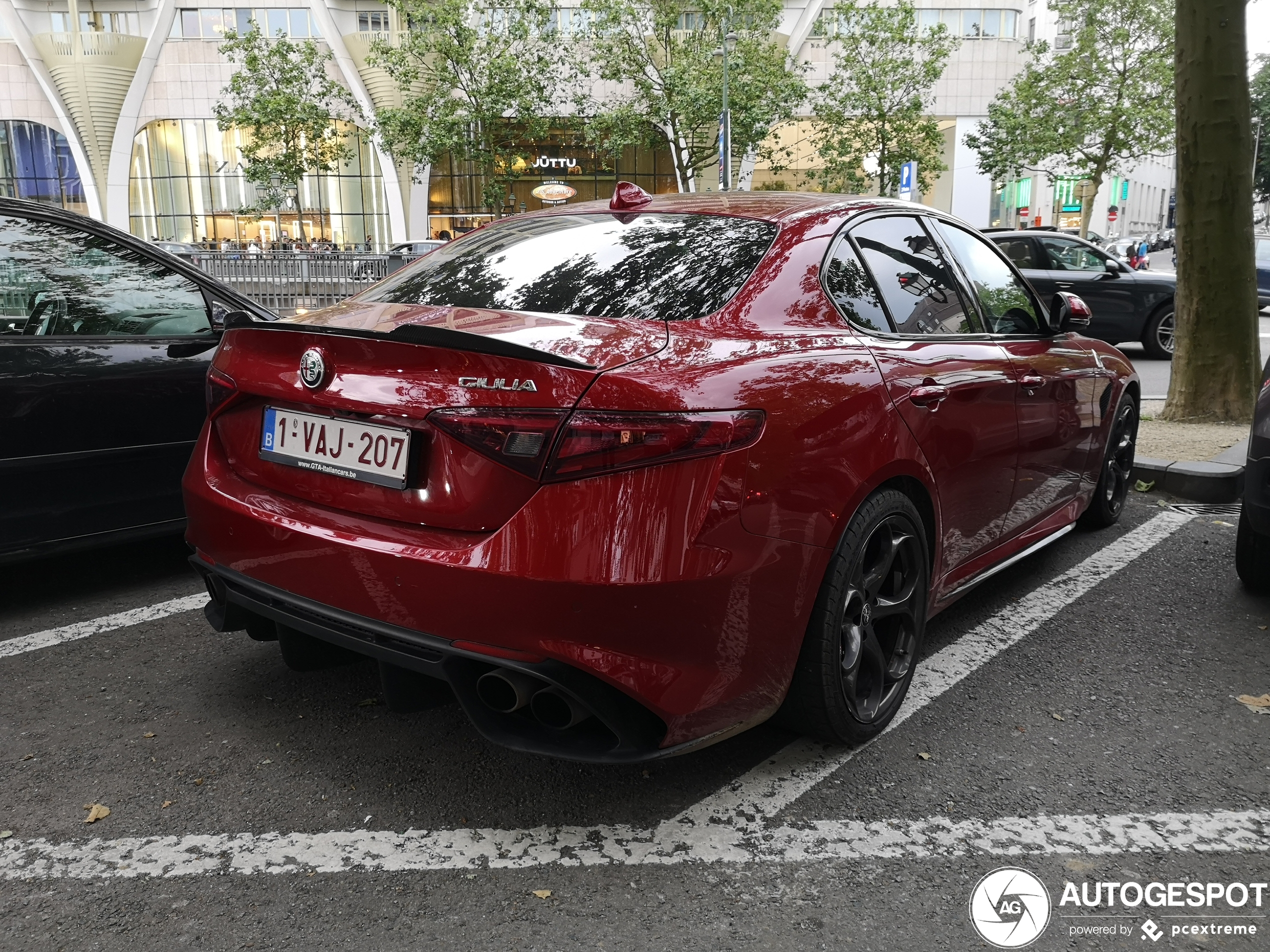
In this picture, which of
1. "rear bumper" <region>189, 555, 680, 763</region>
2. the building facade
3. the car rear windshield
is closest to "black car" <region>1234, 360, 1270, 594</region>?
the car rear windshield

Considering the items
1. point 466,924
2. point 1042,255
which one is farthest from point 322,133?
point 466,924

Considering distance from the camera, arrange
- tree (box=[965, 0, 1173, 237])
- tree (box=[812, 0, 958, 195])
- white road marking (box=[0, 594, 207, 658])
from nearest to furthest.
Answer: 1. white road marking (box=[0, 594, 207, 658])
2. tree (box=[965, 0, 1173, 237])
3. tree (box=[812, 0, 958, 195])

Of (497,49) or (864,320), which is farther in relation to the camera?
(497,49)

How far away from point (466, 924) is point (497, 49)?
Answer: 36.7 metres

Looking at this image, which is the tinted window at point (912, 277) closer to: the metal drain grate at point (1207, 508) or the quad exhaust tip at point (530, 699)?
the quad exhaust tip at point (530, 699)

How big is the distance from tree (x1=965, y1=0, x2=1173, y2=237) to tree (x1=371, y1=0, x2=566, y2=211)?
53.9 feet

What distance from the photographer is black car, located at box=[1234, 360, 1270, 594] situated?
3785mm

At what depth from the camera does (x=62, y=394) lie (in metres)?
3.77

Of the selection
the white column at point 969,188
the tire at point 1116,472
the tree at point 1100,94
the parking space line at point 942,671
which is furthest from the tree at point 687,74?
the parking space line at point 942,671

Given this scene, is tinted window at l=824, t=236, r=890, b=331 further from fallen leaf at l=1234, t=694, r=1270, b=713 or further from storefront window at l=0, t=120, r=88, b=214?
storefront window at l=0, t=120, r=88, b=214

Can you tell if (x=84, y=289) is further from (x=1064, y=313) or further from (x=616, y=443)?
(x=1064, y=313)

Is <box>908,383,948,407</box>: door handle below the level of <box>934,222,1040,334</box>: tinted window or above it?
below

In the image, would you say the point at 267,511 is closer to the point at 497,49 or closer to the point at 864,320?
the point at 864,320

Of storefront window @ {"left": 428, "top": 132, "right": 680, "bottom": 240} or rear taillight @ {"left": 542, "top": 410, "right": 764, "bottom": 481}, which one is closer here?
rear taillight @ {"left": 542, "top": 410, "right": 764, "bottom": 481}
